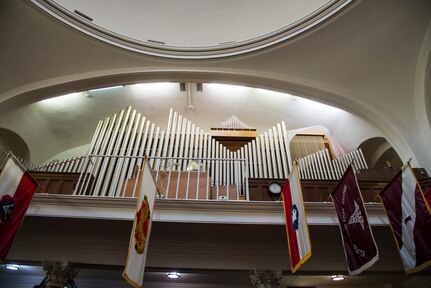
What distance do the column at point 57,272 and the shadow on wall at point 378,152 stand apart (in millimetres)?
7432

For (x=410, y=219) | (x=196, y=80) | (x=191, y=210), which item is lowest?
(x=410, y=219)

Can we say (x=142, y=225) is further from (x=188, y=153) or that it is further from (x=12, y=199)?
(x=188, y=153)

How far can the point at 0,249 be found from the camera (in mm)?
3355

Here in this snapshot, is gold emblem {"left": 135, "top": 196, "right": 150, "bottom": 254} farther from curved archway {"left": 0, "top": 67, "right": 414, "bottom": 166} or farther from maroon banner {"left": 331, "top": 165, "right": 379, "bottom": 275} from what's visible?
curved archway {"left": 0, "top": 67, "right": 414, "bottom": 166}

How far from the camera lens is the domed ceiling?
6770 mm

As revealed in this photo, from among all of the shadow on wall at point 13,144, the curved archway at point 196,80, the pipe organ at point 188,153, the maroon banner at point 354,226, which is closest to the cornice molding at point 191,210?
the maroon banner at point 354,226

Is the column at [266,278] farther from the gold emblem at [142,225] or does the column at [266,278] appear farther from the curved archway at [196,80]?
the curved archway at [196,80]

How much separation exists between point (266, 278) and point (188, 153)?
11.4 feet

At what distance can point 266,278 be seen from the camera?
464cm

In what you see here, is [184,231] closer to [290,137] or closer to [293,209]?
[293,209]

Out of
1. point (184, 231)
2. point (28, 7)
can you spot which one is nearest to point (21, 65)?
point (28, 7)

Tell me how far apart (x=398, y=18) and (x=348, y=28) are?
35.9 inches

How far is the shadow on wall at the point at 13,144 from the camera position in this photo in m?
8.01

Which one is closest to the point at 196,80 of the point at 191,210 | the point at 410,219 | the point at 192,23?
the point at 192,23
